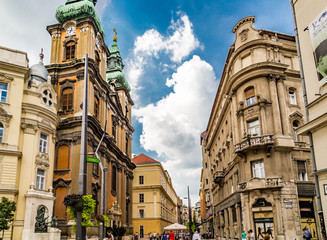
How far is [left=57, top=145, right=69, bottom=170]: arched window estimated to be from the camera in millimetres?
33625

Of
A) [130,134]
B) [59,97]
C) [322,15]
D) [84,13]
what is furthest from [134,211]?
[322,15]

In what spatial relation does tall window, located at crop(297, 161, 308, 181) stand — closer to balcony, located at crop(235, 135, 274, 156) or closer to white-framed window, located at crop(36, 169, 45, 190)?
balcony, located at crop(235, 135, 274, 156)

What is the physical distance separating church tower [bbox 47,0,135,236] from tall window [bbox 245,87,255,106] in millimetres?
13714

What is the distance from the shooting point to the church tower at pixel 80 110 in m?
33.3

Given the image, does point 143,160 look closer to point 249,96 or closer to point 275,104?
point 249,96

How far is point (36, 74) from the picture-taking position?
108 feet

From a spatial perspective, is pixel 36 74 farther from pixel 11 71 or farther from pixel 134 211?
pixel 134 211

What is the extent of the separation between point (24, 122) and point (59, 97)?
29.0 ft

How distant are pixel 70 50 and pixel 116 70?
2077 cm

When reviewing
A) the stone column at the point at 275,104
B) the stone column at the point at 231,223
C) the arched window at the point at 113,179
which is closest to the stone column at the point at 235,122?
the stone column at the point at 275,104

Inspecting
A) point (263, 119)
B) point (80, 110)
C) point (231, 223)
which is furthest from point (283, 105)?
point (80, 110)

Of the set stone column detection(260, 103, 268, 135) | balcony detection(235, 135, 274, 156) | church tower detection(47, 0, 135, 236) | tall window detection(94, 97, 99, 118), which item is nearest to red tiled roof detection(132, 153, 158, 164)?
church tower detection(47, 0, 135, 236)

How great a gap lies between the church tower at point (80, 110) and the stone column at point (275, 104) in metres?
15.1

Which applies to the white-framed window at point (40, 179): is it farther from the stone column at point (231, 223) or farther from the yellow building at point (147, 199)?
the yellow building at point (147, 199)
